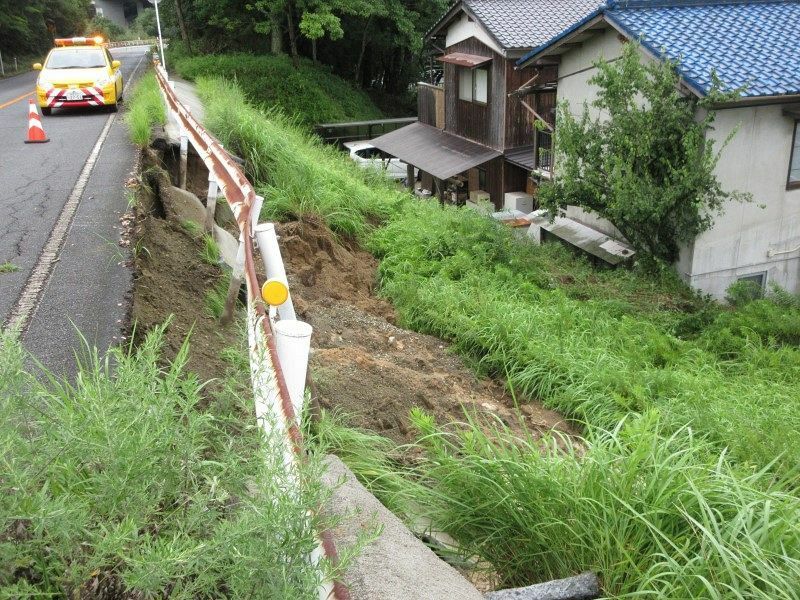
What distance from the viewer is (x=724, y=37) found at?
13.3m

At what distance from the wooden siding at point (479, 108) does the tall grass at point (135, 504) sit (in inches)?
731

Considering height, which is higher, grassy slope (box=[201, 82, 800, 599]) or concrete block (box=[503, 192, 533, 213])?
grassy slope (box=[201, 82, 800, 599])

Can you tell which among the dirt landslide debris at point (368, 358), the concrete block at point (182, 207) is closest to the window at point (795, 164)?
the dirt landslide debris at point (368, 358)

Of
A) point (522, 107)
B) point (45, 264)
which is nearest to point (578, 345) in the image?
point (45, 264)

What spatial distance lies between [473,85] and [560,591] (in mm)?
20004

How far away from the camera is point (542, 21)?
A: 2006 centimetres

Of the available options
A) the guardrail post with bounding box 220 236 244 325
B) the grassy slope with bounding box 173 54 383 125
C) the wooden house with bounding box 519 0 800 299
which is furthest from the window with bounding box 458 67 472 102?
the guardrail post with bounding box 220 236 244 325

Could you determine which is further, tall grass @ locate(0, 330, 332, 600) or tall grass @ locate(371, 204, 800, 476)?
tall grass @ locate(371, 204, 800, 476)

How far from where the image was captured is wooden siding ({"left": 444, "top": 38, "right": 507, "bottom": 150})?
1988 centimetres

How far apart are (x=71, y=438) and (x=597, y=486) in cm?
213

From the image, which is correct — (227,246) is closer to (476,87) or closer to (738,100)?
(738,100)

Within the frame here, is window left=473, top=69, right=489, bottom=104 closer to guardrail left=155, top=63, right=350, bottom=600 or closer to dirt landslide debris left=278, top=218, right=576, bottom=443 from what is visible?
dirt landslide debris left=278, top=218, right=576, bottom=443

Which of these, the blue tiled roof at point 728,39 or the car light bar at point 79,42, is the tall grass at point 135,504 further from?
the car light bar at point 79,42

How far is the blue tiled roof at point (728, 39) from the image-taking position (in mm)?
→ 12086
